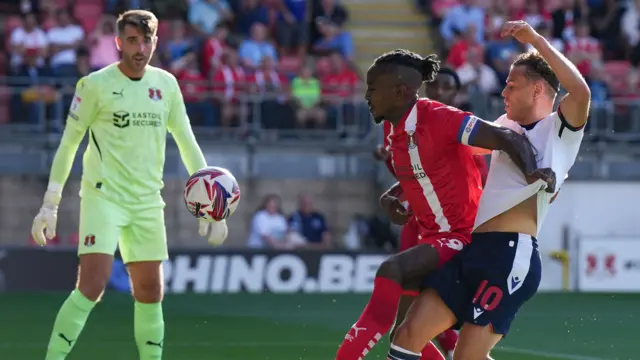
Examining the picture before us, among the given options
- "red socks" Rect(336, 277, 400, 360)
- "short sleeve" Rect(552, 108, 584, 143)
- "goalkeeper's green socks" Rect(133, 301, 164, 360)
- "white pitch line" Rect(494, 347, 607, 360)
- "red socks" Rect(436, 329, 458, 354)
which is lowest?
"white pitch line" Rect(494, 347, 607, 360)

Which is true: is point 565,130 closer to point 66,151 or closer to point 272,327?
point 66,151

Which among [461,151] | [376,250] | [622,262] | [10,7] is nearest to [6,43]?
[10,7]

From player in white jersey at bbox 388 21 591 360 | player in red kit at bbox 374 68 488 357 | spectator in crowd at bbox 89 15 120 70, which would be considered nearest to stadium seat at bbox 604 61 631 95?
spectator in crowd at bbox 89 15 120 70

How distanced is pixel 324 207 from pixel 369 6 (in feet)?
17.8

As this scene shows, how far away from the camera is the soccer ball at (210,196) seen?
7.99 m

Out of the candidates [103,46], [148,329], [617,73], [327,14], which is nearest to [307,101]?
[327,14]

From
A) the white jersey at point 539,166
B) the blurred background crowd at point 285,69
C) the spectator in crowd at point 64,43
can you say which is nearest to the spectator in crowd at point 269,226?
the blurred background crowd at point 285,69

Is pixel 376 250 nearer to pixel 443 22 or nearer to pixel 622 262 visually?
A: pixel 622 262

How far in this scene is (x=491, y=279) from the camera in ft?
20.9

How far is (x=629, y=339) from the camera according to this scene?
1124 centimetres

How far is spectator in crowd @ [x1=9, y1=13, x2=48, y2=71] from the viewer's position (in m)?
17.7

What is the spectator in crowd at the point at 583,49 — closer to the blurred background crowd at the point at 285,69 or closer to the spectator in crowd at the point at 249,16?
the blurred background crowd at the point at 285,69

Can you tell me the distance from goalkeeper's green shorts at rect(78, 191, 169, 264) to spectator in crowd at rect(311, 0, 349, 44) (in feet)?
40.2

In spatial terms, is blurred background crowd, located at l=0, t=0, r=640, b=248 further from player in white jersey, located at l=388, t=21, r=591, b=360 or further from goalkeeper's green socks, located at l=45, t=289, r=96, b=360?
player in white jersey, located at l=388, t=21, r=591, b=360
